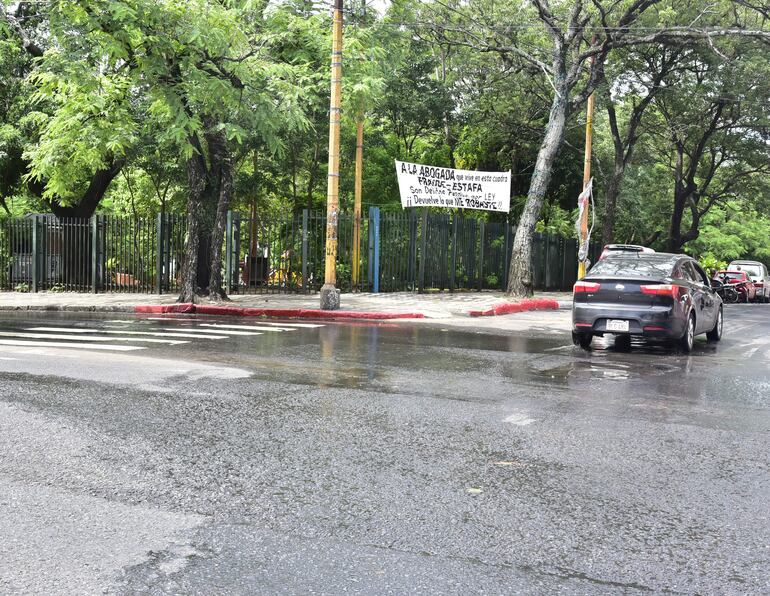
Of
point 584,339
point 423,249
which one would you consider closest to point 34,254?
point 423,249

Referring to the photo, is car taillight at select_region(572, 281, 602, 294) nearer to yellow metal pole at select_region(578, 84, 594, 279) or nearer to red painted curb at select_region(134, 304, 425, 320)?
red painted curb at select_region(134, 304, 425, 320)

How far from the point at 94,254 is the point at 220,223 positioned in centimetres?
600

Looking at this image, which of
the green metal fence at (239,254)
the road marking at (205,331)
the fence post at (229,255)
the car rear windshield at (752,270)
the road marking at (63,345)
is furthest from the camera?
the car rear windshield at (752,270)

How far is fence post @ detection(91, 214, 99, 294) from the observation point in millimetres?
25281

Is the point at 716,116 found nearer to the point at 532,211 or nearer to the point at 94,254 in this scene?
the point at 532,211

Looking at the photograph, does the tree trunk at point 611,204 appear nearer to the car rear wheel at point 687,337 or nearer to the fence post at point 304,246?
the fence post at point 304,246

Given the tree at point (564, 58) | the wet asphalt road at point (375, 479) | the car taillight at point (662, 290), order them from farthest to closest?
the tree at point (564, 58), the car taillight at point (662, 290), the wet asphalt road at point (375, 479)

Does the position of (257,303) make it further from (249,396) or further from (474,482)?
(474,482)

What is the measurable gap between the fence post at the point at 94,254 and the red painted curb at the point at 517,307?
39.1 ft

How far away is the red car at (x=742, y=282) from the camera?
3547 cm

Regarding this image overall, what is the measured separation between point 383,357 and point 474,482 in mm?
6204

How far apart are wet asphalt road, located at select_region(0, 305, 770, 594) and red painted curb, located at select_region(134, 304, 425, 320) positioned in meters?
8.22

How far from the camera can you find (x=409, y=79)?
3147 centimetres

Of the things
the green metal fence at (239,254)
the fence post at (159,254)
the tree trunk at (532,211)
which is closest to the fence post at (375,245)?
the green metal fence at (239,254)
